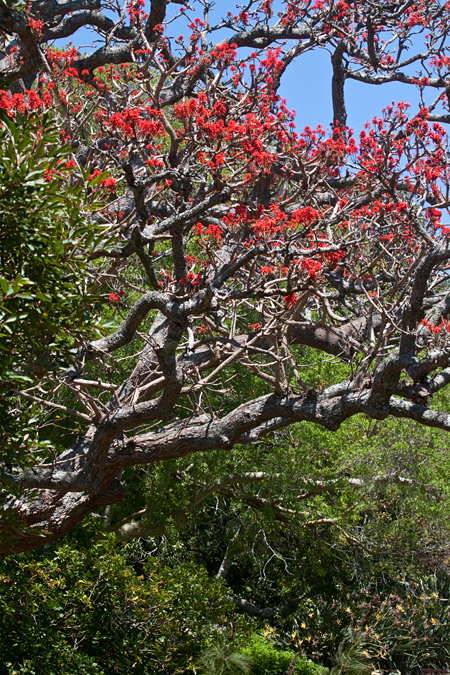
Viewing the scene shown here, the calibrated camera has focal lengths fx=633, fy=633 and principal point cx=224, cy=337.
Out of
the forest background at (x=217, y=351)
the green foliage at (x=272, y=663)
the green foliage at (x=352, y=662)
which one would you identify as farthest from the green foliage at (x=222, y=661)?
the green foliage at (x=352, y=662)

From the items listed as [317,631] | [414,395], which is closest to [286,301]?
[414,395]

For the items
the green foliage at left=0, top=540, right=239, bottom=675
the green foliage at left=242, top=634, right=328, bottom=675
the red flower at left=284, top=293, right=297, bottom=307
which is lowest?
the green foliage at left=242, top=634, right=328, bottom=675

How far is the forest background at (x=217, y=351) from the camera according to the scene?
455 centimetres

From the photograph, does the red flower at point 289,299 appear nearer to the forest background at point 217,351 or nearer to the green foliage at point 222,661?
the forest background at point 217,351

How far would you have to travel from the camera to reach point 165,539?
1061cm

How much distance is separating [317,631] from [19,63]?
386 inches

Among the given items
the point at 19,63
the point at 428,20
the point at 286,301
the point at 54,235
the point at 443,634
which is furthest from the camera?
the point at 443,634

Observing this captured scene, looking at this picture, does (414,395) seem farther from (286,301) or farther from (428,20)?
(428,20)

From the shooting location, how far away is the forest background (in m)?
4.55

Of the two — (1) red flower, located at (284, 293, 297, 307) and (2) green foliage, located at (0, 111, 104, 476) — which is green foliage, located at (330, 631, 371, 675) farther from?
(2) green foliage, located at (0, 111, 104, 476)

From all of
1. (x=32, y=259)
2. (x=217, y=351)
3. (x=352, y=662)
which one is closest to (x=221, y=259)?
(x=217, y=351)

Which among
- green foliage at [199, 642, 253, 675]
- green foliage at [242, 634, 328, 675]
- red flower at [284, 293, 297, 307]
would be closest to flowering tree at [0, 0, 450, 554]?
red flower at [284, 293, 297, 307]

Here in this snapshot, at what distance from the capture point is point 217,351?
7.03 meters

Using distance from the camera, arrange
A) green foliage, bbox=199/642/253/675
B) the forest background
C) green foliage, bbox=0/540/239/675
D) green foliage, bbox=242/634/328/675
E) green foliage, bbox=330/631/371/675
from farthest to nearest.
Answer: green foliage, bbox=242/634/328/675 < green foliage, bbox=330/631/371/675 < green foliage, bbox=199/642/253/675 < green foliage, bbox=0/540/239/675 < the forest background
